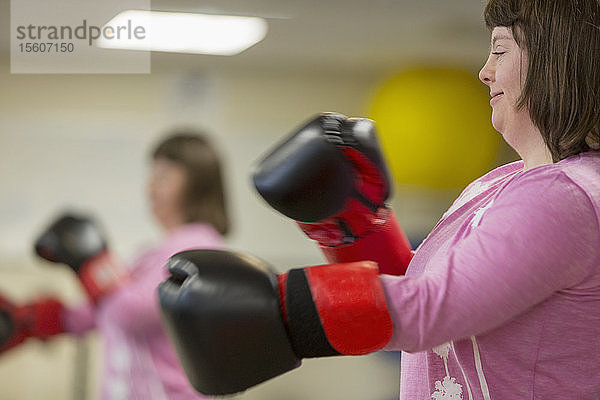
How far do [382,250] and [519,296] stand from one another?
33 centimetres

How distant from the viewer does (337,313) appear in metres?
0.85

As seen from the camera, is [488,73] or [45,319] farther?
[45,319]

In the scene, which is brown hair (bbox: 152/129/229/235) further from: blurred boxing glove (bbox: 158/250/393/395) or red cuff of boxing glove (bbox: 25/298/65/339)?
blurred boxing glove (bbox: 158/250/393/395)

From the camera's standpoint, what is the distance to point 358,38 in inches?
151

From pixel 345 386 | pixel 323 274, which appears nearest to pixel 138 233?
pixel 345 386

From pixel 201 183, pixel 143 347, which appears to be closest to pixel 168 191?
pixel 201 183

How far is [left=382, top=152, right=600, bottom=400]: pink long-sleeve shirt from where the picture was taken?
85 centimetres

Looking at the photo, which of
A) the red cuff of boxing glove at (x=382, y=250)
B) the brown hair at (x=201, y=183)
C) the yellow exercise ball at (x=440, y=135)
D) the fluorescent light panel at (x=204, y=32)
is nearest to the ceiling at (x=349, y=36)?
the fluorescent light panel at (x=204, y=32)

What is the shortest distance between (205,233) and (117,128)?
1762mm

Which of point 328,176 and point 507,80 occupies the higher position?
point 507,80

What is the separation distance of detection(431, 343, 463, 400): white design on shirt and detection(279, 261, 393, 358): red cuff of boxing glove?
15 centimetres

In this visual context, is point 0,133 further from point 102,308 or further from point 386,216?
point 386,216

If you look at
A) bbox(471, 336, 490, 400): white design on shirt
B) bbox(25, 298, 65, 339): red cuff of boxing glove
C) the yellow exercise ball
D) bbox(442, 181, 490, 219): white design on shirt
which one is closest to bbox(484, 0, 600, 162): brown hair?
bbox(442, 181, 490, 219): white design on shirt

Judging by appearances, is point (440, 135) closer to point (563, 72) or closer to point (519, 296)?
point (563, 72)
